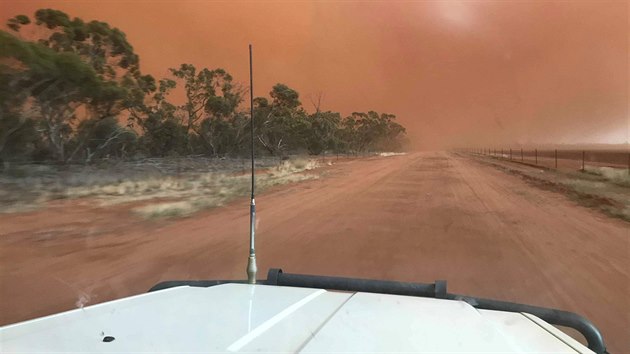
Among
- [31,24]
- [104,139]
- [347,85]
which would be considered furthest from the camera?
[347,85]

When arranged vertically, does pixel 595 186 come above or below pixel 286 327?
above

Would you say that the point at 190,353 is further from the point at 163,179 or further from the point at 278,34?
the point at 163,179

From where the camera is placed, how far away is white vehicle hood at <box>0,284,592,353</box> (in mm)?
1943

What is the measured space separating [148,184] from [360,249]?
4.62 meters

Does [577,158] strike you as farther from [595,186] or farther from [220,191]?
[220,191]

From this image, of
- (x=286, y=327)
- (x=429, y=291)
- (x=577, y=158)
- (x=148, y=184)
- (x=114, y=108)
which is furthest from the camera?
(x=148, y=184)

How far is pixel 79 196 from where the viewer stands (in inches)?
324

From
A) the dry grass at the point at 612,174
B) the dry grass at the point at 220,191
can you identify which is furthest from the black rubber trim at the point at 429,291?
the dry grass at the point at 220,191

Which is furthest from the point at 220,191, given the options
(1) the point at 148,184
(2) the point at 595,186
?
(2) the point at 595,186

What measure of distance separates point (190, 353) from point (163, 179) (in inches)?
339

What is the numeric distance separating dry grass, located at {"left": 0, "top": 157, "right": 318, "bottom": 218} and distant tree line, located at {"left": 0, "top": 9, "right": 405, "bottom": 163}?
0.30 m

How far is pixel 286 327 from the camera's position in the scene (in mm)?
2203

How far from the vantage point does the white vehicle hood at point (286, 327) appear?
6.38ft

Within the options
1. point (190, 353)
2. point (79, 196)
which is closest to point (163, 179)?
point (79, 196)
